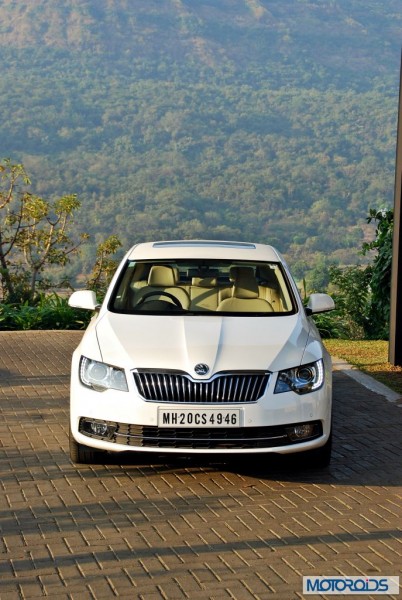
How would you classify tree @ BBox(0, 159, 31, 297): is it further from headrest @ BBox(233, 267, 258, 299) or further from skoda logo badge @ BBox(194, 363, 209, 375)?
skoda logo badge @ BBox(194, 363, 209, 375)

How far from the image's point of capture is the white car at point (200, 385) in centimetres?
668

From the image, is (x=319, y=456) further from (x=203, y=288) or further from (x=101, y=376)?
(x=203, y=288)

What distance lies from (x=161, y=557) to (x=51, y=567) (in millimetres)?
566

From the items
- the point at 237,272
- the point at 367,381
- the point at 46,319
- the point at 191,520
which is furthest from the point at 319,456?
the point at 46,319

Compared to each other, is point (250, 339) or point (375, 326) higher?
point (250, 339)

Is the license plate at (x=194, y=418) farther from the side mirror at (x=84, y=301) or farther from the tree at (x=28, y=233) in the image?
the tree at (x=28, y=233)

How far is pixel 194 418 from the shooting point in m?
6.63

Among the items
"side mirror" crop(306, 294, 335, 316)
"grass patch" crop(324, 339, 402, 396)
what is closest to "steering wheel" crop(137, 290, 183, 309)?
"side mirror" crop(306, 294, 335, 316)

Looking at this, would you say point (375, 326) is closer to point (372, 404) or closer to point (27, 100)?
point (372, 404)

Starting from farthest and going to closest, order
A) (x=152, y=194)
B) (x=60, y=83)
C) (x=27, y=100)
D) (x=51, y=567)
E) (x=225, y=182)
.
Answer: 1. (x=60, y=83)
2. (x=27, y=100)
3. (x=225, y=182)
4. (x=152, y=194)
5. (x=51, y=567)

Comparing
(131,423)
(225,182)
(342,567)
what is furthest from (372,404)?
(225,182)

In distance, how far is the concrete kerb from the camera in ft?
33.1

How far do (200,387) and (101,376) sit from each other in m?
0.71

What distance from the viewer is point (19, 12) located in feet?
388
